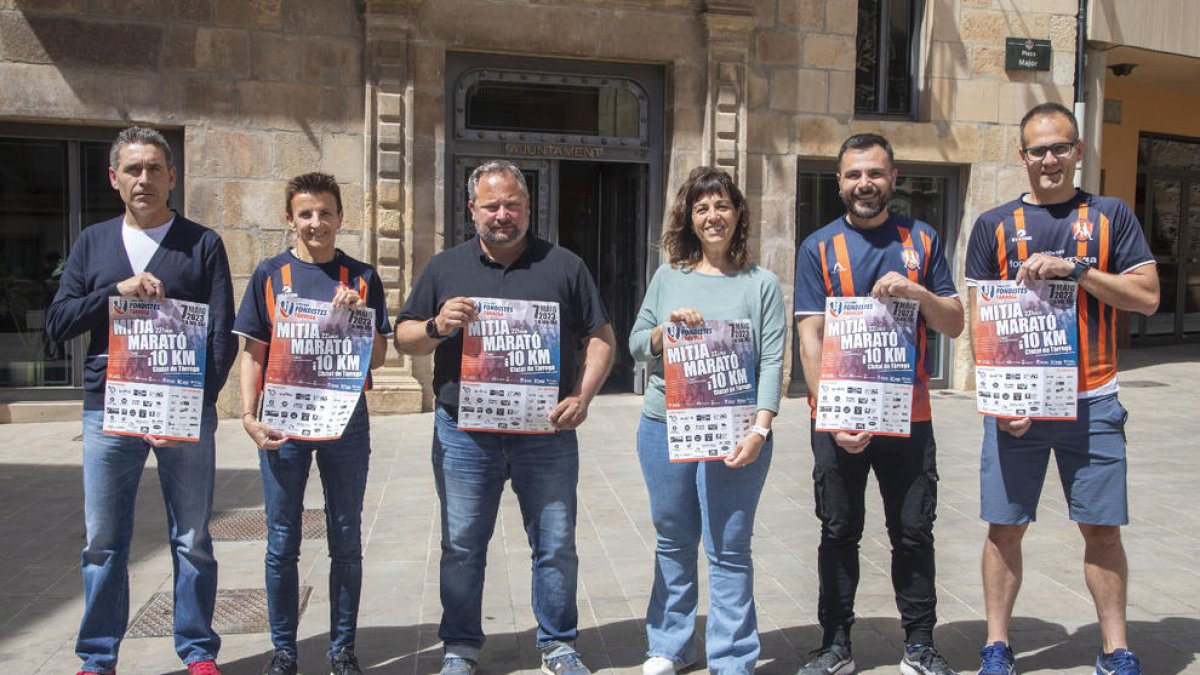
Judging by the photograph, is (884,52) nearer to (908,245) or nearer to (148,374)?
(908,245)

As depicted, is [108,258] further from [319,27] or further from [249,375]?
[319,27]

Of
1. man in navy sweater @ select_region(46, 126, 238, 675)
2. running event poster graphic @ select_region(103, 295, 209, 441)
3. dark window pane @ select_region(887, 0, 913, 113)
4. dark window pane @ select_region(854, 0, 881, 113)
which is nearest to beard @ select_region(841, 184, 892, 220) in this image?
man in navy sweater @ select_region(46, 126, 238, 675)

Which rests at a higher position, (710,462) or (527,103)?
(527,103)

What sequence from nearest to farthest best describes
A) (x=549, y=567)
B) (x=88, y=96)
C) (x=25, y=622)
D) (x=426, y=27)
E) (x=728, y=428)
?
(x=728, y=428), (x=549, y=567), (x=25, y=622), (x=88, y=96), (x=426, y=27)

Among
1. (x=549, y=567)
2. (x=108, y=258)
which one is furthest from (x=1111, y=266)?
(x=108, y=258)

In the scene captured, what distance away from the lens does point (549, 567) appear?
435 centimetres

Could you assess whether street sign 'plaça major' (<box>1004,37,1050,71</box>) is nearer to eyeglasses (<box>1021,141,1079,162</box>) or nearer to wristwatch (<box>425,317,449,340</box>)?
eyeglasses (<box>1021,141,1079,162</box>)

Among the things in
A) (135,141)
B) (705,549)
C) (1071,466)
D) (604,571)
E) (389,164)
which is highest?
(389,164)

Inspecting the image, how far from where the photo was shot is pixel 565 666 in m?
4.30

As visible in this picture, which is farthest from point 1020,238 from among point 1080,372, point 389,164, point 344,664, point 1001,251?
point 389,164

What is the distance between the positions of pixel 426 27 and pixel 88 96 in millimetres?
3051

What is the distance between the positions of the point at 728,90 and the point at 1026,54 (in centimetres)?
363

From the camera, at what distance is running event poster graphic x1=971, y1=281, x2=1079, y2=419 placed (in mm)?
4145

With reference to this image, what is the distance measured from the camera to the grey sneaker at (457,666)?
4262mm
